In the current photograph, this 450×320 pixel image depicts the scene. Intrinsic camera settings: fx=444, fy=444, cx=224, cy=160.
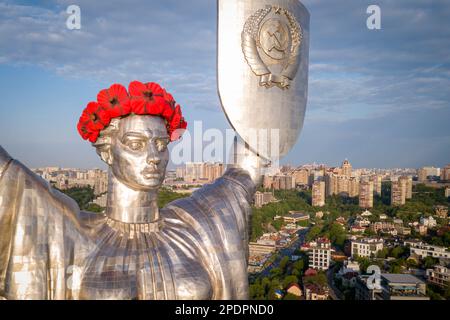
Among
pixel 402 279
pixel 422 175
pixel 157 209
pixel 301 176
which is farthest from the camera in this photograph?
pixel 422 175

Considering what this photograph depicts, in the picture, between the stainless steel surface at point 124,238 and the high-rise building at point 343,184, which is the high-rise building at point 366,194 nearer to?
the high-rise building at point 343,184

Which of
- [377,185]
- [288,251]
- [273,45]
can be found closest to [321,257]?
[288,251]

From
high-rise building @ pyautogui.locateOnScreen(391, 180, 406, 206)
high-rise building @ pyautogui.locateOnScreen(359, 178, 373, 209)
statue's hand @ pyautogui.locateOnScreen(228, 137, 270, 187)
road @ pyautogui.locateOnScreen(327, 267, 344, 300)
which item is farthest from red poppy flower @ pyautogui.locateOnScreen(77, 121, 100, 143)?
high-rise building @ pyautogui.locateOnScreen(391, 180, 406, 206)

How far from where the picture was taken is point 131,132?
294cm

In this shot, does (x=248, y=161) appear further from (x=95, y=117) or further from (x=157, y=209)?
(x=95, y=117)

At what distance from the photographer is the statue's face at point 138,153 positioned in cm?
294

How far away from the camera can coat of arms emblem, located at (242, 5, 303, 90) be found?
3.41m

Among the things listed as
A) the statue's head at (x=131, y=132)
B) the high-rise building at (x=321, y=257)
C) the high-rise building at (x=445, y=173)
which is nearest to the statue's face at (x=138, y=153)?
the statue's head at (x=131, y=132)

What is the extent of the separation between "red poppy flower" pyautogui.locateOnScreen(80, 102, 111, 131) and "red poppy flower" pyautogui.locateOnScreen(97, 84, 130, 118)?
3cm

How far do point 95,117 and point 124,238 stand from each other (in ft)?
2.75

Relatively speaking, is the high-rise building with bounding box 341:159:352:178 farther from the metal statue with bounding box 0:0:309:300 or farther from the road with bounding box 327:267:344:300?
the metal statue with bounding box 0:0:309:300
